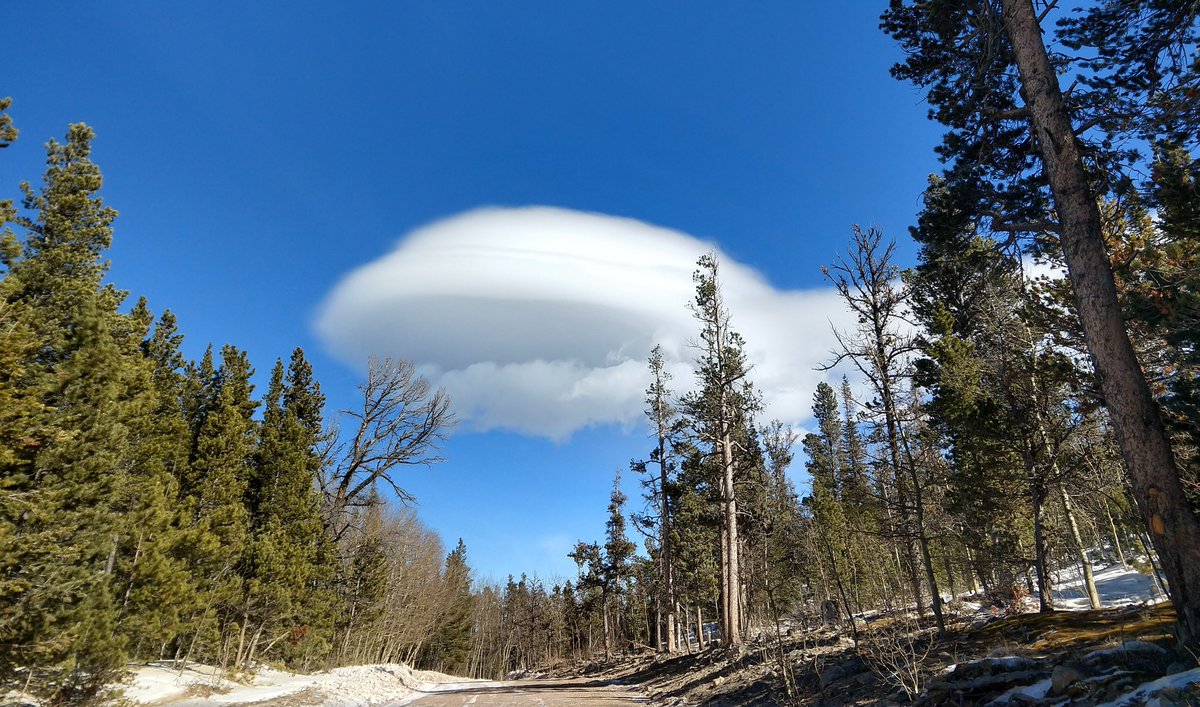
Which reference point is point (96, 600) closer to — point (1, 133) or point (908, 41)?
point (1, 133)

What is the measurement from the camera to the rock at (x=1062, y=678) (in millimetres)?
5160

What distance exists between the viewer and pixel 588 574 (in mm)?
42906

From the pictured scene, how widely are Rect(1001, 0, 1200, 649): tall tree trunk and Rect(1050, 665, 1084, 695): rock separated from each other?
1184 millimetres

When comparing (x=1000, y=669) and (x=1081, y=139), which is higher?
(x=1081, y=139)

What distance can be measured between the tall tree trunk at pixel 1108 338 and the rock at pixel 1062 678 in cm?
118

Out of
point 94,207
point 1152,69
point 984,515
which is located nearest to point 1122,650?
point 1152,69

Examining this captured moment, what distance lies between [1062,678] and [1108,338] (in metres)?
4.46

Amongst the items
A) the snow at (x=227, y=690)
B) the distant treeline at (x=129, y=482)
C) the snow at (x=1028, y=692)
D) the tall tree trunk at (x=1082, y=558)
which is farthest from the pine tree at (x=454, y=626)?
the snow at (x=1028, y=692)

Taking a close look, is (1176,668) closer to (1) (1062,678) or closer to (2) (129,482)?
(1) (1062,678)

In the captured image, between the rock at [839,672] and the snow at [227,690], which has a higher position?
the rock at [839,672]

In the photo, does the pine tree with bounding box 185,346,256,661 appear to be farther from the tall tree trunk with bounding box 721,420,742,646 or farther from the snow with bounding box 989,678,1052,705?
the snow with bounding box 989,678,1052,705

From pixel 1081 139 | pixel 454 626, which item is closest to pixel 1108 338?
pixel 1081 139

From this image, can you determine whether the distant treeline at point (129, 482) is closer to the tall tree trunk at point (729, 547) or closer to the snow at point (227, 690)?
the snow at point (227, 690)

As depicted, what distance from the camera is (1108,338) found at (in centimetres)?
707
